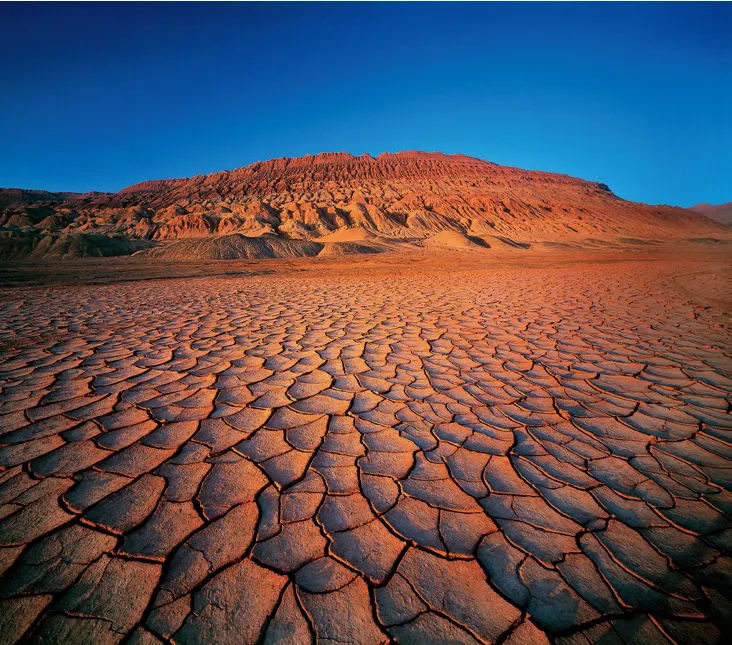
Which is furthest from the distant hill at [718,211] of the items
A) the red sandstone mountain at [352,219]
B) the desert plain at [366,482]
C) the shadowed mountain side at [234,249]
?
the desert plain at [366,482]

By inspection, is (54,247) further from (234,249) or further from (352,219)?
(352,219)

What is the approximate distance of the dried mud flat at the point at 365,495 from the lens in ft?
3.11

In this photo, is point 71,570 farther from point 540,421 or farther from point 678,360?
point 678,360

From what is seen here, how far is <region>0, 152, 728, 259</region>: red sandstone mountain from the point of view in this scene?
21.6m

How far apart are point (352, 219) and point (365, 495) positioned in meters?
33.4

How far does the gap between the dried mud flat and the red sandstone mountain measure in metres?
18.8

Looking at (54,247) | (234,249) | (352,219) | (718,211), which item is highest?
(718,211)

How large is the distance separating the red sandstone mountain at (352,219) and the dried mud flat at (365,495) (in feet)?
61.6

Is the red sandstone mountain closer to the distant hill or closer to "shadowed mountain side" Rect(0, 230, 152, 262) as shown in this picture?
"shadowed mountain side" Rect(0, 230, 152, 262)

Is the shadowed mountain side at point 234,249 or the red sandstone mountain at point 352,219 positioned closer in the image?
the shadowed mountain side at point 234,249

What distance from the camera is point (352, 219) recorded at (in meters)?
32.9

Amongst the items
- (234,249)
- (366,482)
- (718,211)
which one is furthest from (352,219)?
(718,211)

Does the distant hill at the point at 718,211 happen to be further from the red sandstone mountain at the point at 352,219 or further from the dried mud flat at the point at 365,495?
the dried mud flat at the point at 365,495

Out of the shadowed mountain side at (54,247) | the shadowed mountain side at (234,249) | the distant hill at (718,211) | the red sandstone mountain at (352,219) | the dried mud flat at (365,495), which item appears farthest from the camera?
the distant hill at (718,211)
